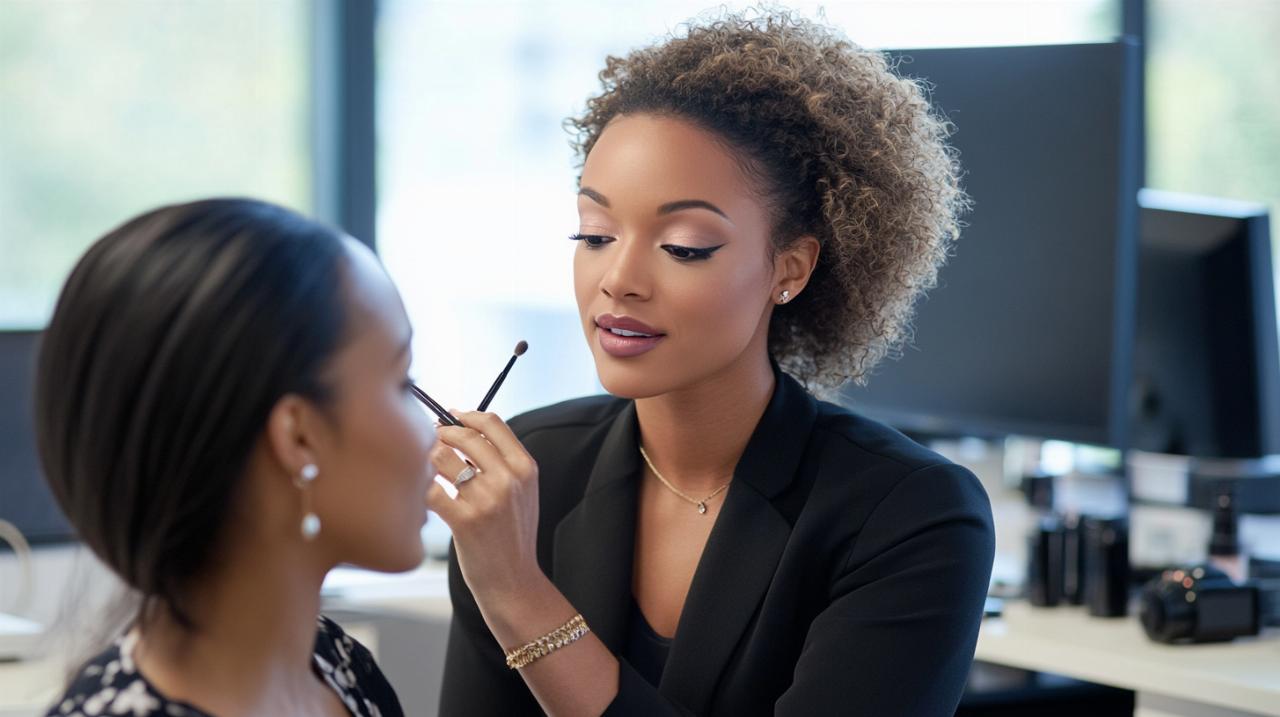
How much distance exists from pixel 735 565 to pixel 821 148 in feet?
1.42

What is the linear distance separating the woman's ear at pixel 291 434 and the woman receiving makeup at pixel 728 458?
1.09 feet

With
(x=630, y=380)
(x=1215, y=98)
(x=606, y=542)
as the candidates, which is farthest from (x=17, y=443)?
(x=1215, y=98)

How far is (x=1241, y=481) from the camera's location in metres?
2.10

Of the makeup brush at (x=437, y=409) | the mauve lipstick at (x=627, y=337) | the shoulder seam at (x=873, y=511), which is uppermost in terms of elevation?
the mauve lipstick at (x=627, y=337)

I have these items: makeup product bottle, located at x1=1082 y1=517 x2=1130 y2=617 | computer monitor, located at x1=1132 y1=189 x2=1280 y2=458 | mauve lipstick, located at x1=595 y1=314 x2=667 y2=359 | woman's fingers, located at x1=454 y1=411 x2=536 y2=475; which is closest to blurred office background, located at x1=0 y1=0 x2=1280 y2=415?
computer monitor, located at x1=1132 y1=189 x2=1280 y2=458

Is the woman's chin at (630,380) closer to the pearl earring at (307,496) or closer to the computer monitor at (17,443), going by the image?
the pearl earring at (307,496)

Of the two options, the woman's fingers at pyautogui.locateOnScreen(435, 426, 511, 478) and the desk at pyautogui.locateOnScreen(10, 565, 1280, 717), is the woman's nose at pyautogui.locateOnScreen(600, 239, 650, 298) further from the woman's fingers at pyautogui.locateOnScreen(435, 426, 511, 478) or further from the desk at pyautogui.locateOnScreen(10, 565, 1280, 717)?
the desk at pyautogui.locateOnScreen(10, 565, 1280, 717)

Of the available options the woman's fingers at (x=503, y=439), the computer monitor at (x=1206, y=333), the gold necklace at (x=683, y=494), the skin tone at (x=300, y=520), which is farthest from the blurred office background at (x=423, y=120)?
the skin tone at (x=300, y=520)

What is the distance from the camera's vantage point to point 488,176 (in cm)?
354

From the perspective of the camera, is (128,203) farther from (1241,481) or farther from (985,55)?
(1241,481)

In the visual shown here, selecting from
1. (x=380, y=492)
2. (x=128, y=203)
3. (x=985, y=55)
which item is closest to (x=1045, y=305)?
(x=985, y=55)

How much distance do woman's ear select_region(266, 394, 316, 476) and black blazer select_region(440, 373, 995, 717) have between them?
47 centimetres

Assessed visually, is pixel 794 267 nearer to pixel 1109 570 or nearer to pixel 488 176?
pixel 1109 570

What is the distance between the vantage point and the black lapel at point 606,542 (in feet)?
4.48
